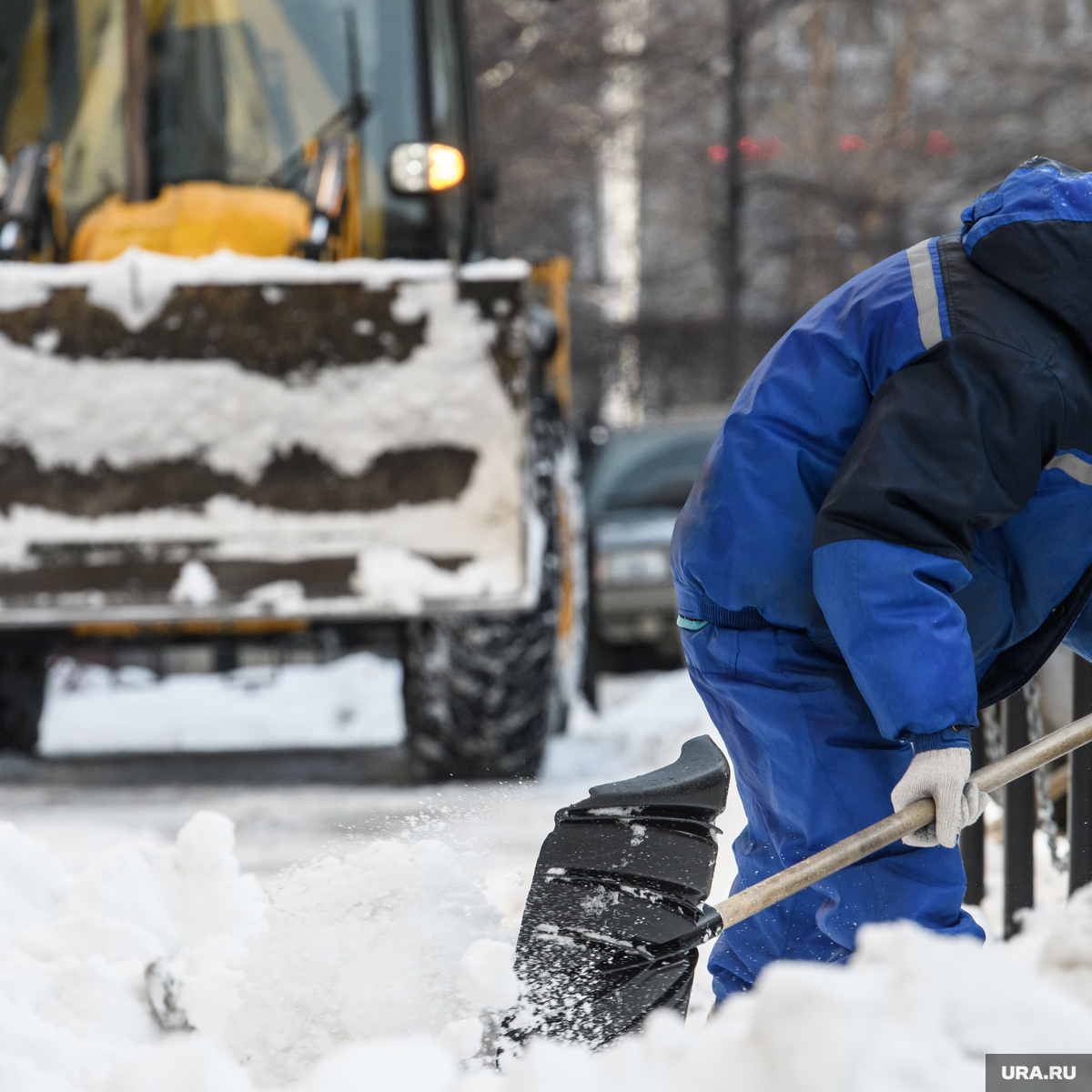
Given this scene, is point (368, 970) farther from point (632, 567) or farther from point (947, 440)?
point (632, 567)

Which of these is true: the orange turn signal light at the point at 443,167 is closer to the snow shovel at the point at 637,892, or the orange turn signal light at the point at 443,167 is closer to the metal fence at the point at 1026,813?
the metal fence at the point at 1026,813

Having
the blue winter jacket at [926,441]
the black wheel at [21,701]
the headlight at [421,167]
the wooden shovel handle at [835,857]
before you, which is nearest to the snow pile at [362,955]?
the wooden shovel handle at [835,857]

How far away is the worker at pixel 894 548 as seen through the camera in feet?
6.28

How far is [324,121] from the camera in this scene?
4906mm

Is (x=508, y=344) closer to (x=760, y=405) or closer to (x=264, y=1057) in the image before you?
(x=760, y=405)

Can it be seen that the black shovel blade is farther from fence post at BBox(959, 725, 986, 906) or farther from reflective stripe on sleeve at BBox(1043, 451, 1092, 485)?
fence post at BBox(959, 725, 986, 906)

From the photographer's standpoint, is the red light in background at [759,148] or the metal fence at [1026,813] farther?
the red light in background at [759,148]

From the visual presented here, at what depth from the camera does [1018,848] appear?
2.89 metres

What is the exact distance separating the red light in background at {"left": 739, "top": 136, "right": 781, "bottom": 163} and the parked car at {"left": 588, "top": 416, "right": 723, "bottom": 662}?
20.8 ft

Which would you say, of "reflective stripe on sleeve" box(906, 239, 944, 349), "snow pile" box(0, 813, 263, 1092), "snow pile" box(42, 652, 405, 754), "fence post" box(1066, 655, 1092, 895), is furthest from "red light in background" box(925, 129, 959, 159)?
"reflective stripe on sleeve" box(906, 239, 944, 349)

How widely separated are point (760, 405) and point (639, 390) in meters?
15.8

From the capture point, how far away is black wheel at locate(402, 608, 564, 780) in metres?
4.34

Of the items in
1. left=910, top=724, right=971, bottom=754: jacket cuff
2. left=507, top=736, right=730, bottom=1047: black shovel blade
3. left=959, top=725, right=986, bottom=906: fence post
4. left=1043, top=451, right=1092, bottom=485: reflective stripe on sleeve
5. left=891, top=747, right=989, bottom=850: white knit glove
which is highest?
left=1043, top=451, right=1092, bottom=485: reflective stripe on sleeve

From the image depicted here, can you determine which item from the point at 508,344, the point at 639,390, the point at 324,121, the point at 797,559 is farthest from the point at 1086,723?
the point at 639,390
